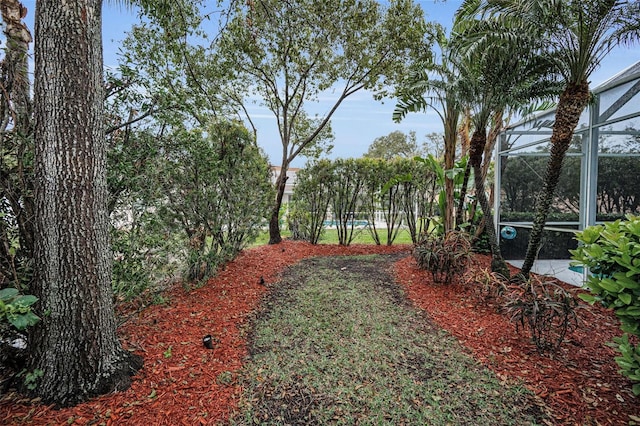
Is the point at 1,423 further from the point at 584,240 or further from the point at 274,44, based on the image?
the point at 274,44

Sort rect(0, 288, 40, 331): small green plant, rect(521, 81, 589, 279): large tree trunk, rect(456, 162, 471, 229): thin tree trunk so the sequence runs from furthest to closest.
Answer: rect(456, 162, 471, 229): thin tree trunk → rect(521, 81, 589, 279): large tree trunk → rect(0, 288, 40, 331): small green plant

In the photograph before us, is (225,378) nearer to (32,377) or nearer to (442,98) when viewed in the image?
(32,377)

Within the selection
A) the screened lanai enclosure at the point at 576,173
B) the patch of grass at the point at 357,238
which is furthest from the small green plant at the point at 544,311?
the patch of grass at the point at 357,238

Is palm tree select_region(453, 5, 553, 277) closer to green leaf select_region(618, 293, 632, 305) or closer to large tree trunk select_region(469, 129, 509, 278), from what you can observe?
large tree trunk select_region(469, 129, 509, 278)

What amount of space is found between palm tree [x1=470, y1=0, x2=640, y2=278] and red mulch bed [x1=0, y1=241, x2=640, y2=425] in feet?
5.50

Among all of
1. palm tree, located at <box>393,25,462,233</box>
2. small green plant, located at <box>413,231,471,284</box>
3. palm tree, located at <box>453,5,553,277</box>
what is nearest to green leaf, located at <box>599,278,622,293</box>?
small green plant, located at <box>413,231,471,284</box>

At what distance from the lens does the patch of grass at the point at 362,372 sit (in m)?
2.01

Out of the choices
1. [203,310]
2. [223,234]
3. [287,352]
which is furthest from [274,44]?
[287,352]

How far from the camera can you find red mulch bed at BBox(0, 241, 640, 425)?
6.10ft

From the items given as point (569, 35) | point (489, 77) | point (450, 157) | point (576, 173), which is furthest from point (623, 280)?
point (576, 173)

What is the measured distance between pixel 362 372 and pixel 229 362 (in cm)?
115

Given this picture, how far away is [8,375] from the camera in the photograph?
1946mm

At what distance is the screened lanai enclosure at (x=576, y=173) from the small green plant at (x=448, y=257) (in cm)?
176

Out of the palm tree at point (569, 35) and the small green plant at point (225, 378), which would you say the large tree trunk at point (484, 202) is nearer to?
the palm tree at point (569, 35)
